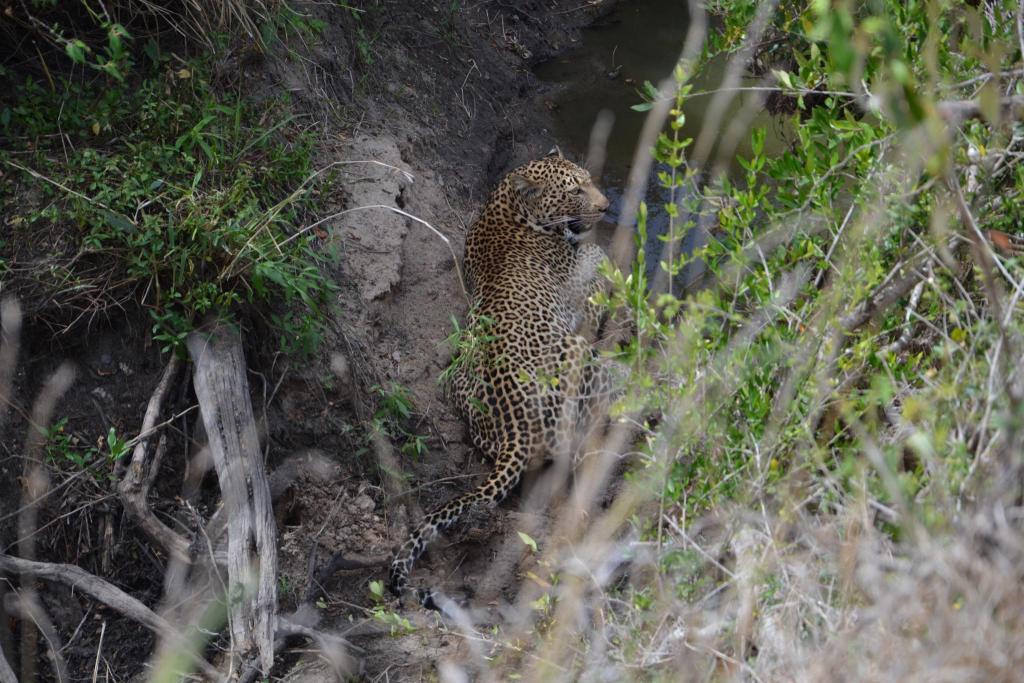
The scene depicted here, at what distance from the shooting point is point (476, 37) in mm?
8969

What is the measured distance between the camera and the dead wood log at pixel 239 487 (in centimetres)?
427

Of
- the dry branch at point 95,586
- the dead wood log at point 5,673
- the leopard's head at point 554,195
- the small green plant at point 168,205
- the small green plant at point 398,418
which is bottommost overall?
the dead wood log at point 5,673

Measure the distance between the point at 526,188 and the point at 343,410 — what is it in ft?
8.56

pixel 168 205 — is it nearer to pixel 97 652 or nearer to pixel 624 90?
pixel 97 652

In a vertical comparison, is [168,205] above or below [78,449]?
above

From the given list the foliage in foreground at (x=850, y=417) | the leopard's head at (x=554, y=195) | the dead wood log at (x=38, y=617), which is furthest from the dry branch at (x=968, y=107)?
the leopard's head at (x=554, y=195)

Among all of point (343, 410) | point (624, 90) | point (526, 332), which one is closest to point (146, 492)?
point (343, 410)

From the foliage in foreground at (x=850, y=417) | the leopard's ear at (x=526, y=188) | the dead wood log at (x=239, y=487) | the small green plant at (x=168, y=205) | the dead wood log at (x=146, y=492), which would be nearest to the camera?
the foliage in foreground at (x=850, y=417)

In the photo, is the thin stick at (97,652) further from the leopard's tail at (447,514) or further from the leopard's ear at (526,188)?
the leopard's ear at (526,188)

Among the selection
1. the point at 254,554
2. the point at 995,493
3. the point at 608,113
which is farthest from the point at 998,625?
the point at 608,113

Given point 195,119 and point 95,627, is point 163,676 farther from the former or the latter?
point 195,119

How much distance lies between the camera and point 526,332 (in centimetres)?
592

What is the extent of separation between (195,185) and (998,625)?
3947 millimetres

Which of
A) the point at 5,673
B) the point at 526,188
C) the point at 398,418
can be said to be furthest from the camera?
the point at 526,188
